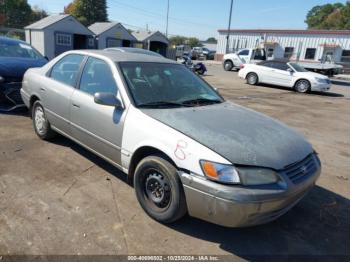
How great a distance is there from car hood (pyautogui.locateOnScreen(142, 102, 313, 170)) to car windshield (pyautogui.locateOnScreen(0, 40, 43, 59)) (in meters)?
6.09

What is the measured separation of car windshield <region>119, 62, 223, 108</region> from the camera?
3512mm

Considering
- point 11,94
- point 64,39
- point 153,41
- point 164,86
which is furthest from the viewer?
point 153,41

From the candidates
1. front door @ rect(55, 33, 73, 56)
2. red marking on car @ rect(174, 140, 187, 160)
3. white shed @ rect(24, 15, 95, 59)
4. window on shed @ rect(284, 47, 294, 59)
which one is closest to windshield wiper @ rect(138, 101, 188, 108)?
red marking on car @ rect(174, 140, 187, 160)

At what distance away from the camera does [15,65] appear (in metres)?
6.86

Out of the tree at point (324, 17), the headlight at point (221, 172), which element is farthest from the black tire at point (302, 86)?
the tree at point (324, 17)

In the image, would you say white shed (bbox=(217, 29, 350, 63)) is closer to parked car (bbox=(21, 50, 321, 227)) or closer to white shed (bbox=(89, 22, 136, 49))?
white shed (bbox=(89, 22, 136, 49))

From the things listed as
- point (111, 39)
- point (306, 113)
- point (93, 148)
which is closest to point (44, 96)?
point (93, 148)

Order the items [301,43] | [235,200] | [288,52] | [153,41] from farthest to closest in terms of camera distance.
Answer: [288,52]
[301,43]
[153,41]
[235,200]

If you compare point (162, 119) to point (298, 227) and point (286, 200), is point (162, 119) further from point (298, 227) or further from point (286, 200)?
point (298, 227)

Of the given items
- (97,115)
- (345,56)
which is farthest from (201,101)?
(345,56)

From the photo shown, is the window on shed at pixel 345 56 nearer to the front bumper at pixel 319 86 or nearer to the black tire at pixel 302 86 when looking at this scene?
the front bumper at pixel 319 86

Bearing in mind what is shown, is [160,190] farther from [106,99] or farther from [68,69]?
[68,69]

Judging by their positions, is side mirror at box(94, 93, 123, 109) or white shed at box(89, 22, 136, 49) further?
white shed at box(89, 22, 136, 49)

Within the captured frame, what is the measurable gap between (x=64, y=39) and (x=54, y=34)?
1226 millimetres
